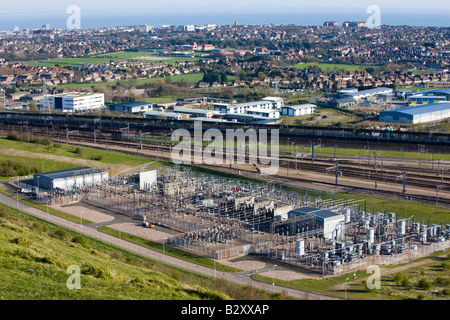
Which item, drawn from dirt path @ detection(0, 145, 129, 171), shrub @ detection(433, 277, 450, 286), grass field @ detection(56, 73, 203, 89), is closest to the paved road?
shrub @ detection(433, 277, 450, 286)

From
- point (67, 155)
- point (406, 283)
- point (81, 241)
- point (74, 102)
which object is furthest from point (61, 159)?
point (74, 102)

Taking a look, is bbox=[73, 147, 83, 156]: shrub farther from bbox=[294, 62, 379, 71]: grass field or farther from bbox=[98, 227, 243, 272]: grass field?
bbox=[294, 62, 379, 71]: grass field

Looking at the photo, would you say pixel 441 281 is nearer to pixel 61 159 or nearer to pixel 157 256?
pixel 157 256

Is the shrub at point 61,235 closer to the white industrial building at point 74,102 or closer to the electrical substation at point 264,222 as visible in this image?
the electrical substation at point 264,222

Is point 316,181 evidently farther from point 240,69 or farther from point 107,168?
point 240,69

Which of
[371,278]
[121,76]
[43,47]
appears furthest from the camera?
[43,47]

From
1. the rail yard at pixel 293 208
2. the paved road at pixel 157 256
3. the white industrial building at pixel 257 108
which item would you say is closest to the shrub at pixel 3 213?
the paved road at pixel 157 256

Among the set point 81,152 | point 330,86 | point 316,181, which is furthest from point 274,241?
point 330,86
